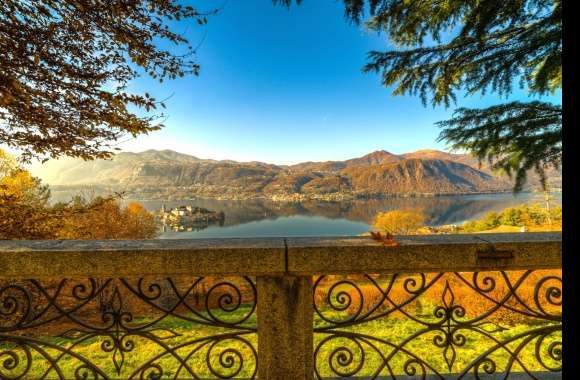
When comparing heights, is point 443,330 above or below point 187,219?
above

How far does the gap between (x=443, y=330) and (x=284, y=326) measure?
52.0 inches

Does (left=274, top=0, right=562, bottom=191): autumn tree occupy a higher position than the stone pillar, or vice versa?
(left=274, top=0, right=562, bottom=191): autumn tree

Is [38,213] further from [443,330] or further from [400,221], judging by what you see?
[400,221]

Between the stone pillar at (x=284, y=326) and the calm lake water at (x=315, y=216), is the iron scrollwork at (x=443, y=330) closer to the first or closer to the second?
the stone pillar at (x=284, y=326)

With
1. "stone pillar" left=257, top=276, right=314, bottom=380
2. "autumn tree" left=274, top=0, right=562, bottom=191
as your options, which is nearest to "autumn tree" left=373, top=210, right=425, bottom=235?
"autumn tree" left=274, top=0, right=562, bottom=191

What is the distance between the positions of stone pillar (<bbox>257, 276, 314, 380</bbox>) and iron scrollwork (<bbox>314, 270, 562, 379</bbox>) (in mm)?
149

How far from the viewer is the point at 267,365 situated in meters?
2.21

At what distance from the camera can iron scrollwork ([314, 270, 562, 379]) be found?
7.59 ft

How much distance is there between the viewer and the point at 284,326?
2.19 m

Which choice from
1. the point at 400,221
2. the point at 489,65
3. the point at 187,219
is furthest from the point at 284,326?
the point at 187,219

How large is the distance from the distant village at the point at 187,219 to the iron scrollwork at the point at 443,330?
62204 mm

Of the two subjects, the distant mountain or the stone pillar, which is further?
the distant mountain

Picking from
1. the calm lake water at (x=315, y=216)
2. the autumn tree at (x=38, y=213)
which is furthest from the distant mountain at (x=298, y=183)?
the autumn tree at (x=38, y=213)

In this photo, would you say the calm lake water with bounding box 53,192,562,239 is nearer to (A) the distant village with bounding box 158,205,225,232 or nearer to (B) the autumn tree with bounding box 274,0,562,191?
(A) the distant village with bounding box 158,205,225,232
